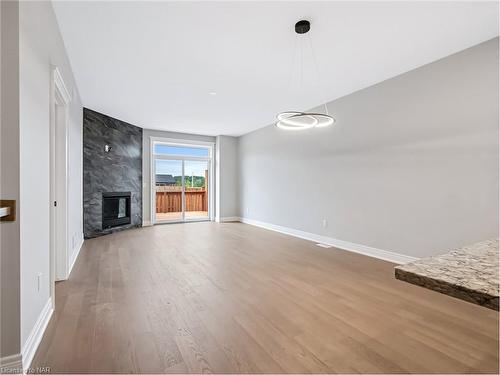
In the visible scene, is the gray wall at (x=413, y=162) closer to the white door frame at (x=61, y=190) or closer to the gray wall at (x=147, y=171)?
the white door frame at (x=61, y=190)

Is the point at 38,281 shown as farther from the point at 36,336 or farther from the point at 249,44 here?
the point at 249,44

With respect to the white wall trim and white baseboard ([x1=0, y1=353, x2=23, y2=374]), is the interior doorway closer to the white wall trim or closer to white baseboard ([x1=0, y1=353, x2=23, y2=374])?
the white wall trim

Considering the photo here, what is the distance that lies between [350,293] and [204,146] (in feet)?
20.4

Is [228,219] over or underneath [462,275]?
underneath

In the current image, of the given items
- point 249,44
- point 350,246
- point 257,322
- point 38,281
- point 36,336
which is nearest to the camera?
point 36,336

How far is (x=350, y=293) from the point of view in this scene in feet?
8.50

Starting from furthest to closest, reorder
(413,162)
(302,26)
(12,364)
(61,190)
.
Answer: (413,162) < (61,190) < (302,26) < (12,364)

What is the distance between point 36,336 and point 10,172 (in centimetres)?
115

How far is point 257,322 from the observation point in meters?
2.03

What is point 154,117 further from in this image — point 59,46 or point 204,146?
point 59,46

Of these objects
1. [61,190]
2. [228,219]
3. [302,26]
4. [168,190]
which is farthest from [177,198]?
[302,26]

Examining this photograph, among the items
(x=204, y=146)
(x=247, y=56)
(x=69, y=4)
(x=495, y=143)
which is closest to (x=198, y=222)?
(x=204, y=146)

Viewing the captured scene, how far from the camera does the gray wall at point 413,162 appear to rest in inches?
110

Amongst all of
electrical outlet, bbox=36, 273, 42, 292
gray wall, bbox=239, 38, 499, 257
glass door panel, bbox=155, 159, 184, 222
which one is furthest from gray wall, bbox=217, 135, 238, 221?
electrical outlet, bbox=36, 273, 42, 292
